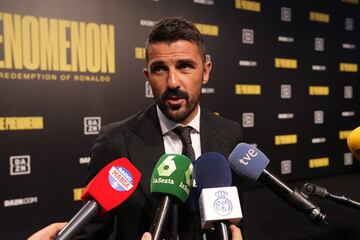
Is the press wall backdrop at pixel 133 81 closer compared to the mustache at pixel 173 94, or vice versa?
the mustache at pixel 173 94

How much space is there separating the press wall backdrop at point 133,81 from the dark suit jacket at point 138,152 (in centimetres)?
121

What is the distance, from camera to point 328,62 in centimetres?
335

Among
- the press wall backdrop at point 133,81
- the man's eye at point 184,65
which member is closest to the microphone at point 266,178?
the man's eye at point 184,65

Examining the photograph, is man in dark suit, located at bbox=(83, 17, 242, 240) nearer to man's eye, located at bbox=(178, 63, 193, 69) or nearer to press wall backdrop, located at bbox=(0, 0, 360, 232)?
man's eye, located at bbox=(178, 63, 193, 69)

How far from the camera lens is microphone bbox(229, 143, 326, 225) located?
0.63 m

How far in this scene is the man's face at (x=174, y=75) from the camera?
0.95 meters

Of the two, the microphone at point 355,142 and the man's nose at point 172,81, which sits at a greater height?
the man's nose at point 172,81

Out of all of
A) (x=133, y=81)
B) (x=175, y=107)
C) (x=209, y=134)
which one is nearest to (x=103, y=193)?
(x=175, y=107)

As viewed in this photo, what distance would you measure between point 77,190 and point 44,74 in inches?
31.8

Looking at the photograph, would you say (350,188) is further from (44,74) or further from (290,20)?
(44,74)

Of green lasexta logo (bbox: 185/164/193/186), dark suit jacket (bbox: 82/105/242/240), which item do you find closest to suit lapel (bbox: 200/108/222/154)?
dark suit jacket (bbox: 82/105/242/240)

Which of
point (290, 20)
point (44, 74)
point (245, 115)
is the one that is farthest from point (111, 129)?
point (290, 20)

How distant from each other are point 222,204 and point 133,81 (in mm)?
1865

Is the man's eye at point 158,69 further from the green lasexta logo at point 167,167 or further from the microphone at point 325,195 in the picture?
the microphone at point 325,195
